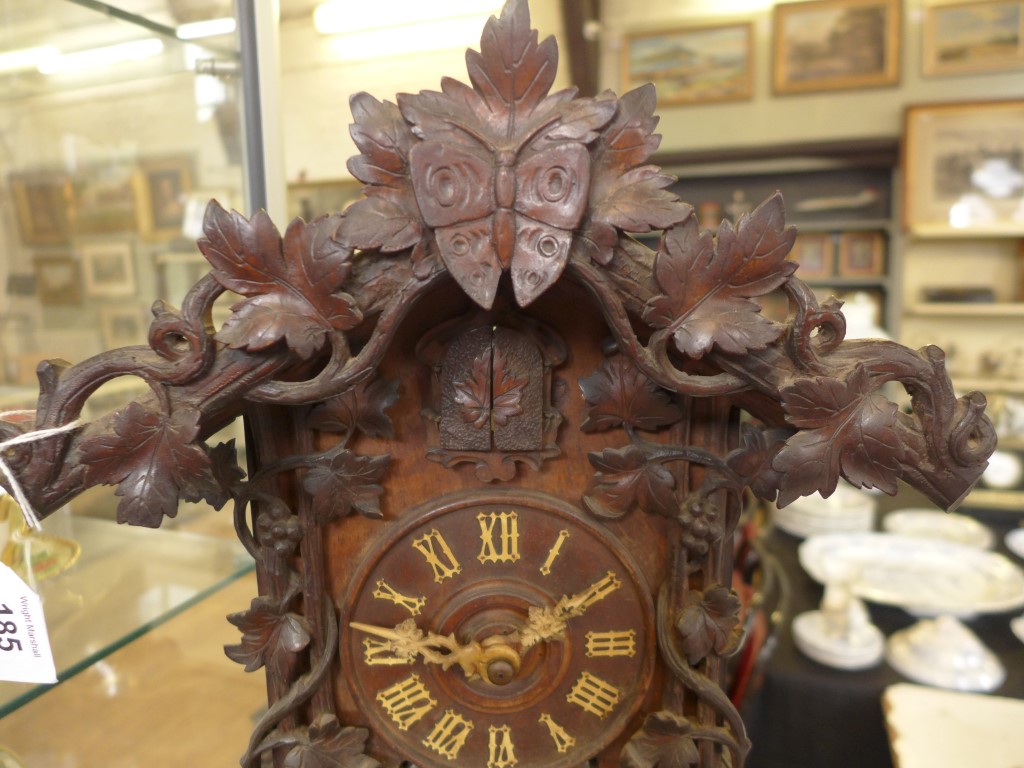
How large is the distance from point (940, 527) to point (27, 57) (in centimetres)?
237

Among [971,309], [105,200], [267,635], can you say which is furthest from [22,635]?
[971,309]

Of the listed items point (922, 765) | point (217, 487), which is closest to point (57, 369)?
point (217, 487)

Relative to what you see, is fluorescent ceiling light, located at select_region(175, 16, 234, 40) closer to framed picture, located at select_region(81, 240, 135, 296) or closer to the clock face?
framed picture, located at select_region(81, 240, 135, 296)

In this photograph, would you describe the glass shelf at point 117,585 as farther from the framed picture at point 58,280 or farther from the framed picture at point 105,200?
the framed picture at point 105,200

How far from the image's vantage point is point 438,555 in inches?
30.3

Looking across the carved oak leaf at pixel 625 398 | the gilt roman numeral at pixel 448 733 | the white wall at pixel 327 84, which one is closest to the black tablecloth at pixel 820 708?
the gilt roman numeral at pixel 448 733

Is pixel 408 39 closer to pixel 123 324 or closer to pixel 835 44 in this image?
pixel 123 324

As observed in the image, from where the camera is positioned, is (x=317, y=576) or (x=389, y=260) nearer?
(x=389, y=260)

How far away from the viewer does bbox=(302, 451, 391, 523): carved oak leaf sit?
73 centimetres

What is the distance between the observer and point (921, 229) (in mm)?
3398

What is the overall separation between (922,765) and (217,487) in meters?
0.99

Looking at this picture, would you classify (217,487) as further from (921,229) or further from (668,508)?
(921,229)

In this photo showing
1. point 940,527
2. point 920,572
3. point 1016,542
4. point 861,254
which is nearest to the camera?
point 920,572

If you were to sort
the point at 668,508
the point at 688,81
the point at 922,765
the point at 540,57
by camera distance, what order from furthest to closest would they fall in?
1. the point at 688,81
2. the point at 922,765
3. the point at 668,508
4. the point at 540,57
